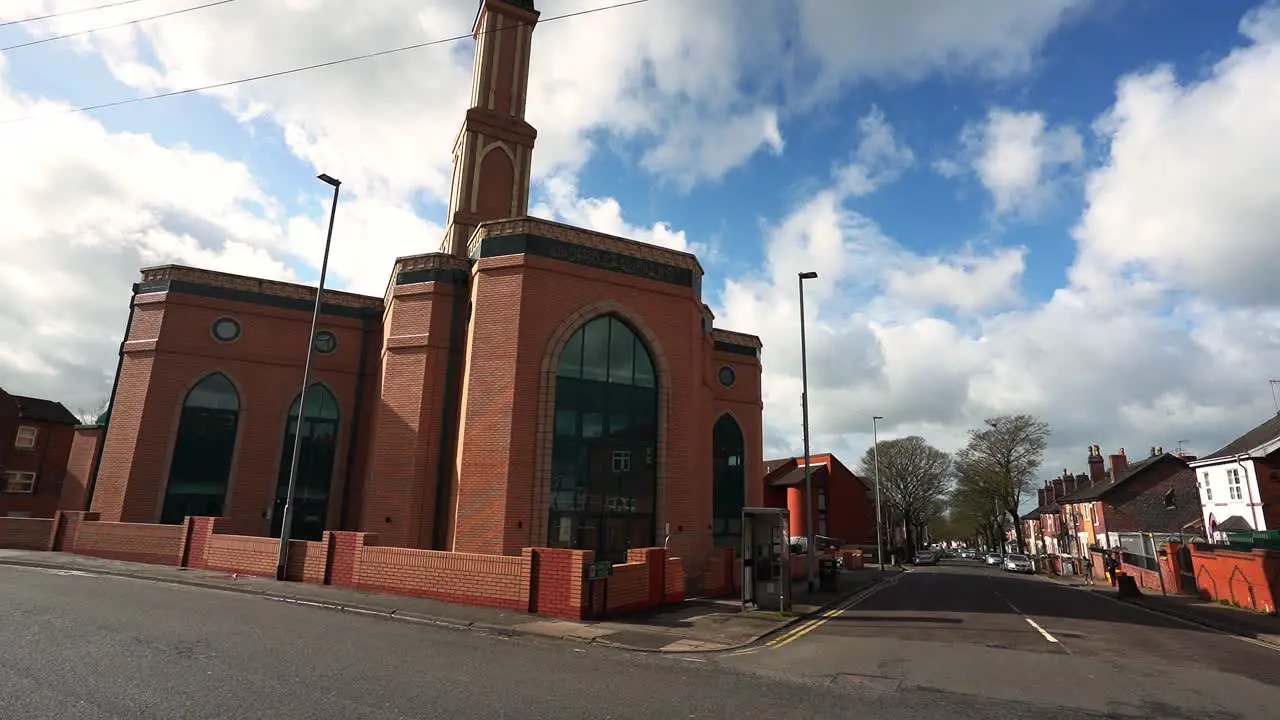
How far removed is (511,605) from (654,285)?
11891 mm

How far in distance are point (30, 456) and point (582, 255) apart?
42.9 metres

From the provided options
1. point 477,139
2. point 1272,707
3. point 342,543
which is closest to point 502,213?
point 477,139

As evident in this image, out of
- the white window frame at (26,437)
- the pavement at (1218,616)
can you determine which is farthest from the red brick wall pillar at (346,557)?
the white window frame at (26,437)

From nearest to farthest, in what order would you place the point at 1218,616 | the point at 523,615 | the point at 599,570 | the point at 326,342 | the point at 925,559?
the point at 523,615 → the point at 599,570 → the point at 1218,616 → the point at 326,342 → the point at 925,559

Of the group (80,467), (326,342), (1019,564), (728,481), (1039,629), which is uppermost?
(326,342)

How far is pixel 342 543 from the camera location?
55.7 ft

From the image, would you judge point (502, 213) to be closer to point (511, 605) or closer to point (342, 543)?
point (342, 543)

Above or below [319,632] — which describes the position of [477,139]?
above

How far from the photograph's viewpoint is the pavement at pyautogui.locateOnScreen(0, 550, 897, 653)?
39.5ft

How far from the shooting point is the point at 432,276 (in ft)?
74.7

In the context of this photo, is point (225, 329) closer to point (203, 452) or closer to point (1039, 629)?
point (203, 452)

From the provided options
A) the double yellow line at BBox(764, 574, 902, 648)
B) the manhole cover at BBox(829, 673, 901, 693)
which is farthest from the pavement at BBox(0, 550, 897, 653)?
the manhole cover at BBox(829, 673, 901, 693)

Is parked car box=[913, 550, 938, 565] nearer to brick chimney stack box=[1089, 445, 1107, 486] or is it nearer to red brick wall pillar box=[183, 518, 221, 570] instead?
brick chimney stack box=[1089, 445, 1107, 486]

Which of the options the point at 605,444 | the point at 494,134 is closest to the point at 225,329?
the point at 494,134
